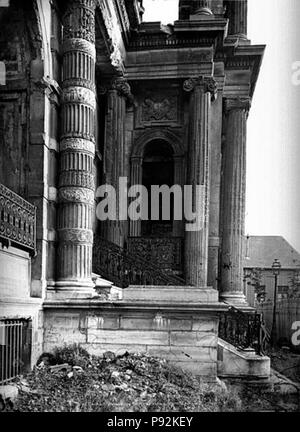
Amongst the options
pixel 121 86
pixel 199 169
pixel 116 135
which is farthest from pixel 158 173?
pixel 121 86

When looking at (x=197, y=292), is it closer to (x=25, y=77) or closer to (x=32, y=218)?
(x=32, y=218)

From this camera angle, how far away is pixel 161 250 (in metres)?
16.9

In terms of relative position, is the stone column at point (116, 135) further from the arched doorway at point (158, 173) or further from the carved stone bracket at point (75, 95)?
the carved stone bracket at point (75, 95)

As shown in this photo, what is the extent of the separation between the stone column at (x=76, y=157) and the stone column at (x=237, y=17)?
9.79 meters

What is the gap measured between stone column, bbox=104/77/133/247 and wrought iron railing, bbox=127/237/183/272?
0.61 m

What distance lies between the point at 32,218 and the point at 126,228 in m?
7.39

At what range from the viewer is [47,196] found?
10219 mm

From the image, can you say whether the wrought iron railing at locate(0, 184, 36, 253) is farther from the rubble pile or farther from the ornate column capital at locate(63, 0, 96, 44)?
the ornate column capital at locate(63, 0, 96, 44)

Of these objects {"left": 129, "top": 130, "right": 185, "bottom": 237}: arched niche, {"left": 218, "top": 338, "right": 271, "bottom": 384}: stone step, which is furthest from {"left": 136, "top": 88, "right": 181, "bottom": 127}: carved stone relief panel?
{"left": 218, "top": 338, "right": 271, "bottom": 384}: stone step

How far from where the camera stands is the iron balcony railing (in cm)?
800

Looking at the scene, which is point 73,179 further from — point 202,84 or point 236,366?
point 202,84
